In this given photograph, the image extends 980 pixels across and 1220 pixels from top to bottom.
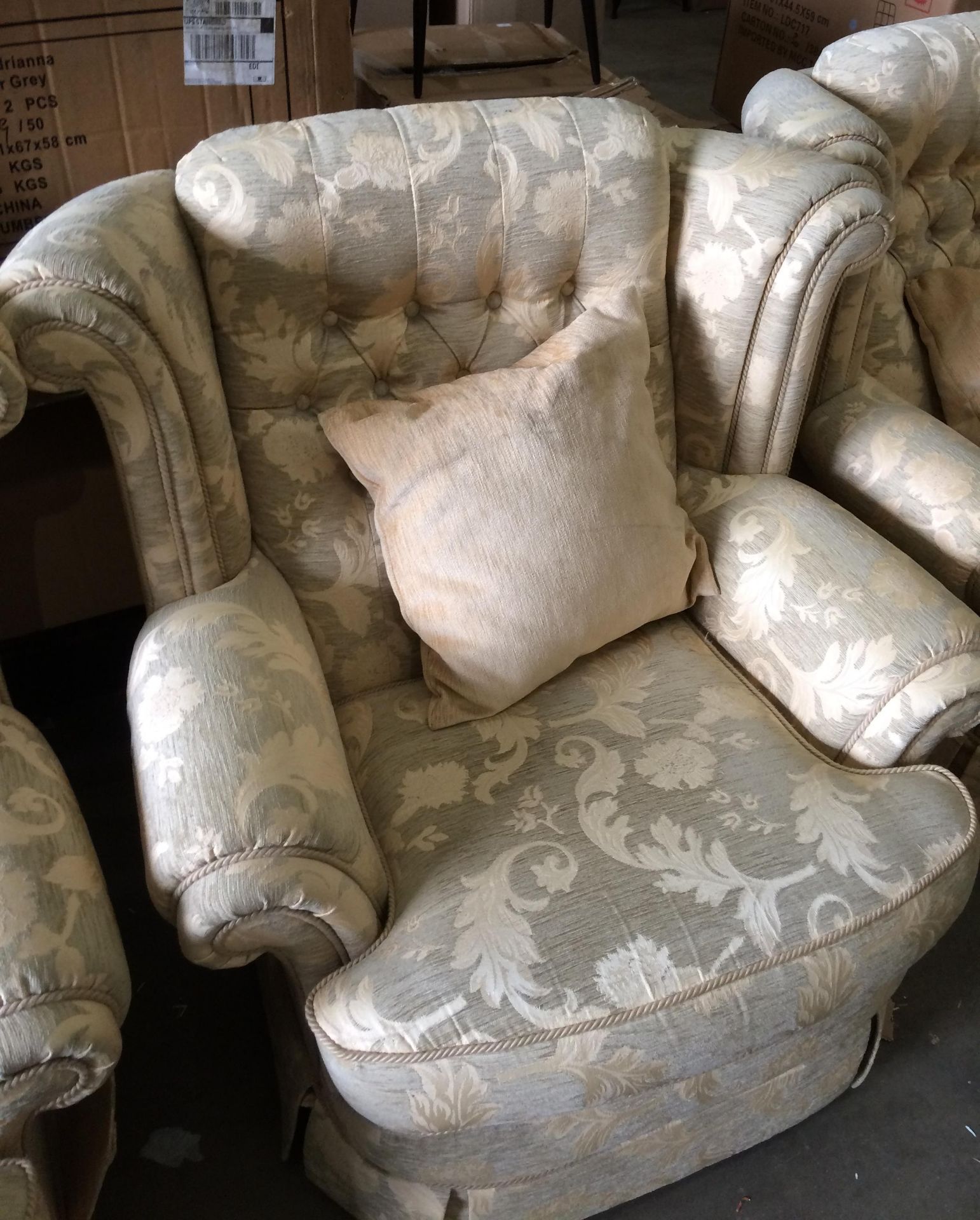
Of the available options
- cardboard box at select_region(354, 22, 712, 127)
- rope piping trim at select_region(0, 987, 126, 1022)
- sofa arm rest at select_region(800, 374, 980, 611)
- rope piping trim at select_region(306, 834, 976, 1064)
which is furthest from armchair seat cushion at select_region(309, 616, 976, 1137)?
cardboard box at select_region(354, 22, 712, 127)

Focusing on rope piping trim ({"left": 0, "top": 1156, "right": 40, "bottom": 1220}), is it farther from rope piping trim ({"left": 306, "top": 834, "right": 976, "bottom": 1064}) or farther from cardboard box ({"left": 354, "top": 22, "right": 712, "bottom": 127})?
cardboard box ({"left": 354, "top": 22, "right": 712, "bottom": 127})

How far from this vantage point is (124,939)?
1344 millimetres

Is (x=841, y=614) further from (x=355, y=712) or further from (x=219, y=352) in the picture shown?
(x=219, y=352)

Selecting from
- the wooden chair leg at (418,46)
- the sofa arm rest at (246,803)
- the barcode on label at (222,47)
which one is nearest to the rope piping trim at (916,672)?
the sofa arm rest at (246,803)

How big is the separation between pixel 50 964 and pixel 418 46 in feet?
5.27

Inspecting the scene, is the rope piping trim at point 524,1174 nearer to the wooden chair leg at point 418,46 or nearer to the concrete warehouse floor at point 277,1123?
the concrete warehouse floor at point 277,1123

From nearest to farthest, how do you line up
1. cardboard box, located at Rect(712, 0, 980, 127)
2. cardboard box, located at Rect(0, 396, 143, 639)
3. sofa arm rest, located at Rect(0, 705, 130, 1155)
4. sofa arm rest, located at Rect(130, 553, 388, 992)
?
sofa arm rest, located at Rect(0, 705, 130, 1155) < sofa arm rest, located at Rect(130, 553, 388, 992) < cardboard box, located at Rect(0, 396, 143, 639) < cardboard box, located at Rect(712, 0, 980, 127)

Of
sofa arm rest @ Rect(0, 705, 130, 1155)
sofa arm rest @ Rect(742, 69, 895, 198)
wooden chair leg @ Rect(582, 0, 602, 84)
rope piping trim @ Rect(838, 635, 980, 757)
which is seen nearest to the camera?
sofa arm rest @ Rect(0, 705, 130, 1155)

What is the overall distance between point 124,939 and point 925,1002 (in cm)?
106

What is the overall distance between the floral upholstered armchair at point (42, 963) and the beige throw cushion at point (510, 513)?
39 centimetres

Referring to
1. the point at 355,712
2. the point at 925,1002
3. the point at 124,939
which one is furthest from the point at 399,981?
the point at 925,1002

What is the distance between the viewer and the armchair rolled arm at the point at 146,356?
2.85 ft

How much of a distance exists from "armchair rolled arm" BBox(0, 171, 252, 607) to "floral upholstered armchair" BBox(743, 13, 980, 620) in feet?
2.47

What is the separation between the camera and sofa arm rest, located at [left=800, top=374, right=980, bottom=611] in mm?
1255
